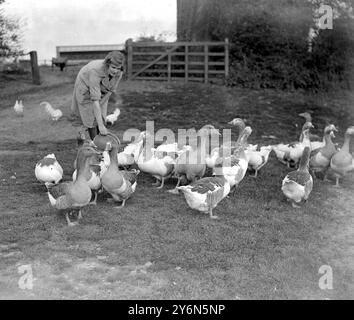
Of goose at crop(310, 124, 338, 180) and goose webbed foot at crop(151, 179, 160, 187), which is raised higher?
goose at crop(310, 124, 338, 180)

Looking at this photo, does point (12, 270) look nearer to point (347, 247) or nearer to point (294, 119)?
point (347, 247)

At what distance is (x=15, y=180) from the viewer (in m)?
9.63

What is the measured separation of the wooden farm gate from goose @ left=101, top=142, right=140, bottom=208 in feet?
48.4

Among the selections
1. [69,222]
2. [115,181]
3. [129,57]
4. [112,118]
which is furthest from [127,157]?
[129,57]

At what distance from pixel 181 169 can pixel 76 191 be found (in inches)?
98.4

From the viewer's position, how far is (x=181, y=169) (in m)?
9.08

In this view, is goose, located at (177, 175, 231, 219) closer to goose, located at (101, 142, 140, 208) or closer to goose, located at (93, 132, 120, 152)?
goose, located at (101, 142, 140, 208)

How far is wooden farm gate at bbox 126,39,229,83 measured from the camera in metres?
22.4

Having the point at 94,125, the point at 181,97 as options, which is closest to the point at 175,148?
the point at 94,125

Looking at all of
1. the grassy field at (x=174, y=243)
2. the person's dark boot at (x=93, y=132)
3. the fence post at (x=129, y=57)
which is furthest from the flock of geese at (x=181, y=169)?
the fence post at (x=129, y=57)

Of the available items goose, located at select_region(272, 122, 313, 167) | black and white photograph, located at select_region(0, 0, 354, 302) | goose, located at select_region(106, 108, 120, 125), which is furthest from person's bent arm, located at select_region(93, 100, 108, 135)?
goose, located at select_region(106, 108, 120, 125)

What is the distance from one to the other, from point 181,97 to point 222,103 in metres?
1.67

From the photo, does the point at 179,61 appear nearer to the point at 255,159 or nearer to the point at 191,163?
the point at 255,159

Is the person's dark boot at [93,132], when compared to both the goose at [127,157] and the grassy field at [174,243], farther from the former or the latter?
the grassy field at [174,243]
